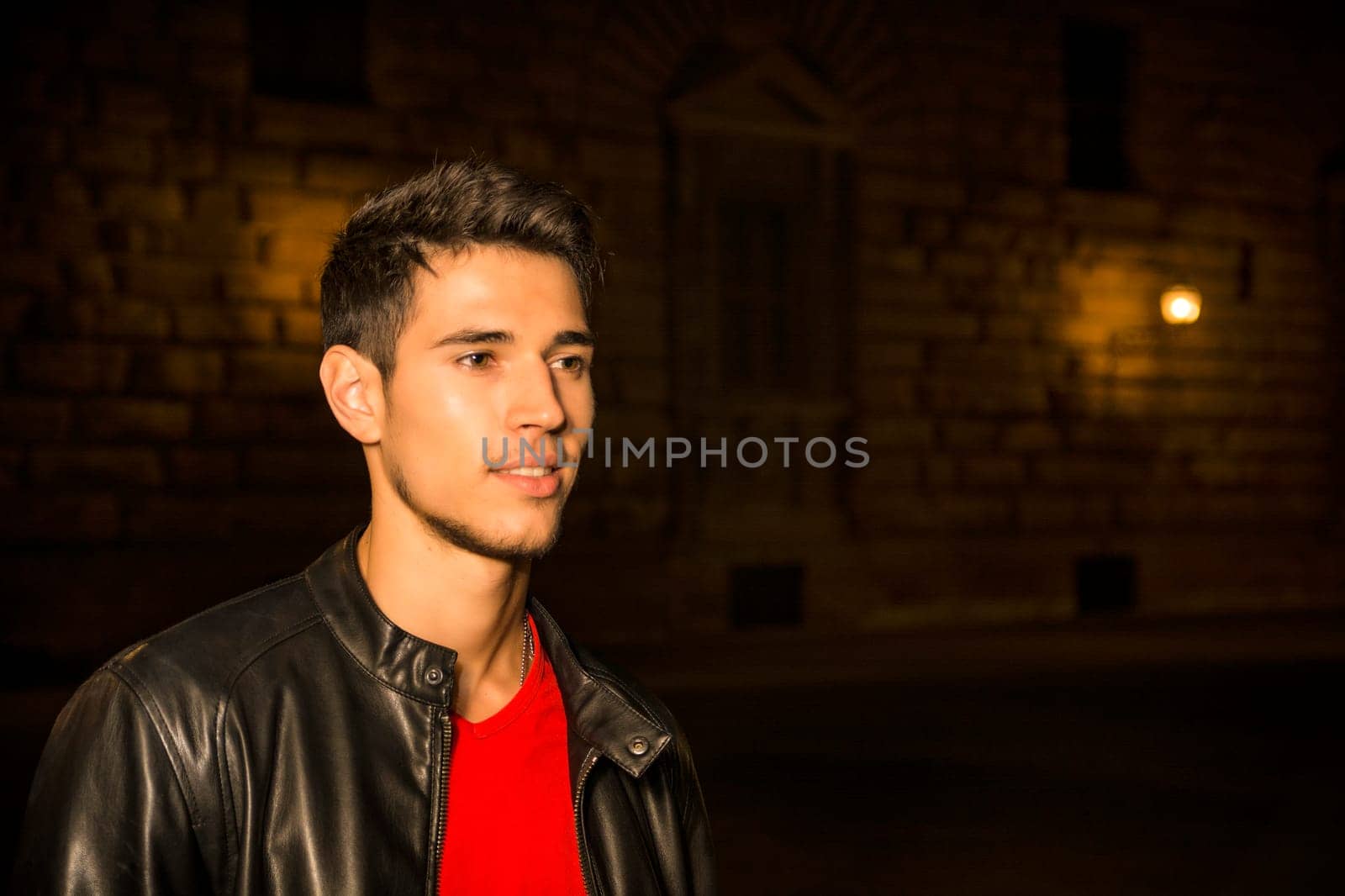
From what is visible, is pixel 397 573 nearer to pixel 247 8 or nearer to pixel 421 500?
pixel 421 500

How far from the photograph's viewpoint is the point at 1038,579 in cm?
1352

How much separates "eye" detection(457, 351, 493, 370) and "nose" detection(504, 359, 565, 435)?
5cm

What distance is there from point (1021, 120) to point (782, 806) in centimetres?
972

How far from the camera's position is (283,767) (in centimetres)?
171

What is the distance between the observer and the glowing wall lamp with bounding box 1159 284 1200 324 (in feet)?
46.4

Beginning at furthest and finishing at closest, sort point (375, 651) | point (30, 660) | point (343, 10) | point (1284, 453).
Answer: point (1284, 453) → point (343, 10) → point (30, 660) → point (375, 651)

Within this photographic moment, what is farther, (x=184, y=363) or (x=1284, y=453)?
(x=1284, y=453)

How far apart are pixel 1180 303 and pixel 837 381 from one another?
4.48m

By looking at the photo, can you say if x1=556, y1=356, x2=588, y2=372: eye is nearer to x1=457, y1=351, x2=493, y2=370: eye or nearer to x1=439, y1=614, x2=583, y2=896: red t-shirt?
x1=457, y1=351, x2=493, y2=370: eye

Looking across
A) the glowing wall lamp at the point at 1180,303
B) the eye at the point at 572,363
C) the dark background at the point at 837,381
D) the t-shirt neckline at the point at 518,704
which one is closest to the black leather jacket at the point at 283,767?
the t-shirt neckline at the point at 518,704

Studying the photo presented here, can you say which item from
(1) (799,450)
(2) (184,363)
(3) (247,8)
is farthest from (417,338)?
(1) (799,450)

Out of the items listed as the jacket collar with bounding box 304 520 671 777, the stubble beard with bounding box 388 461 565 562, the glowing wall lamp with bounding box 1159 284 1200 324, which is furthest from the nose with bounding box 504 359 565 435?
the glowing wall lamp with bounding box 1159 284 1200 324

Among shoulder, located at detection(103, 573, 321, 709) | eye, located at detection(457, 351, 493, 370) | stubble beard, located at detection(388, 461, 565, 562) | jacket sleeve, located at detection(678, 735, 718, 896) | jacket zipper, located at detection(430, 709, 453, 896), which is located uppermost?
eye, located at detection(457, 351, 493, 370)

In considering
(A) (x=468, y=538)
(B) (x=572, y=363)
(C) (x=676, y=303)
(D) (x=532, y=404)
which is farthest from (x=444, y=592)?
(C) (x=676, y=303)
